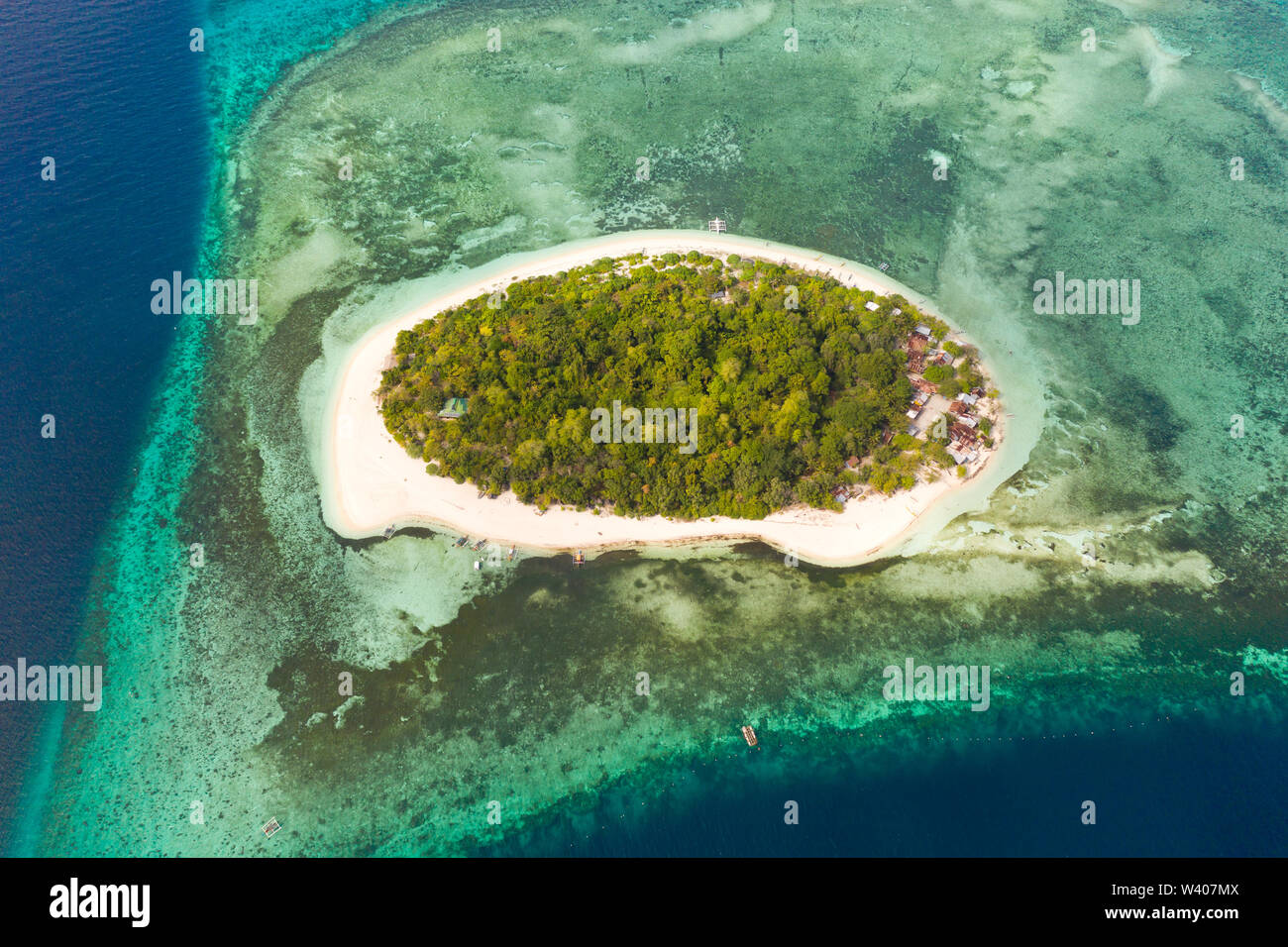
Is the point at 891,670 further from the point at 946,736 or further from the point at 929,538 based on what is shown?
the point at 929,538

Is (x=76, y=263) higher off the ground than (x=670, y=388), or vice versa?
(x=76, y=263)

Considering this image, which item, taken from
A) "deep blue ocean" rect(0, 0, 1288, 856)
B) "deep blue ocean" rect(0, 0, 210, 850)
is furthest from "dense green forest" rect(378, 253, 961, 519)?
"deep blue ocean" rect(0, 0, 210, 850)

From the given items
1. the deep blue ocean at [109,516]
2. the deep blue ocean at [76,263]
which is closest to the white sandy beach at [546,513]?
the deep blue ocean at [109,516]

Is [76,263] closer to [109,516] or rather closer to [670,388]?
[109,516]

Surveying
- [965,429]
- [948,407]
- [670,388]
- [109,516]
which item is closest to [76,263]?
[109,516]

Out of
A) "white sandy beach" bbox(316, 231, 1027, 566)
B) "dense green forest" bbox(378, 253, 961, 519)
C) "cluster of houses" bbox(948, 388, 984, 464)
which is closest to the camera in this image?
"white sandy beach" bbox(316, 231, 1027, 566)

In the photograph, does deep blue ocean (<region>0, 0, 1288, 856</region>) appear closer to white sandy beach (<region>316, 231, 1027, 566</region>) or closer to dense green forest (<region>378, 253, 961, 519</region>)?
white sandy beach (<region>316, 231, 1027, 566</region>)
